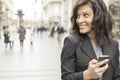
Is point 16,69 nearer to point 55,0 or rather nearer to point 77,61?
point 77,61

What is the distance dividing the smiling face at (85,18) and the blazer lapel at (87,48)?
0.20 ft

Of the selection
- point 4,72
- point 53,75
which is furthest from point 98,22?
point 4,72

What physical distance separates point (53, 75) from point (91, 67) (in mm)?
9337

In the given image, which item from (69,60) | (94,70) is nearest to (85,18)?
(69,60)

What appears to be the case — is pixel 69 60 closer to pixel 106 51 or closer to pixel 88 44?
pixel 88 44

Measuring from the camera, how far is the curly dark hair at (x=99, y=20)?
2.74 m

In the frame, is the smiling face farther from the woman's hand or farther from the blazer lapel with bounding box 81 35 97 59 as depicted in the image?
the woman's hand

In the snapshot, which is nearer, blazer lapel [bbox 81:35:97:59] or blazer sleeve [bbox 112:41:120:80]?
blazer lapel [bbox 81:35:97:59]

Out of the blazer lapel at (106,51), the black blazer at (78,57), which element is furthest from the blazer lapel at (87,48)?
the blazer lapel at (106,51)

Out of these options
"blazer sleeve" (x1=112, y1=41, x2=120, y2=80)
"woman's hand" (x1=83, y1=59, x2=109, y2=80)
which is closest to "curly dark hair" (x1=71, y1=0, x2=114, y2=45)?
"blazer sleeve" (x1=112, y1=41, x2=120, y2=80)

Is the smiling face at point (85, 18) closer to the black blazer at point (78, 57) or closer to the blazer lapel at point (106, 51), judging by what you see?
the black blazer at point (78, 57)

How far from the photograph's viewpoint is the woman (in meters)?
2.63

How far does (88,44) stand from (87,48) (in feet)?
0.13

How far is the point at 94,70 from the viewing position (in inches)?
96.8
